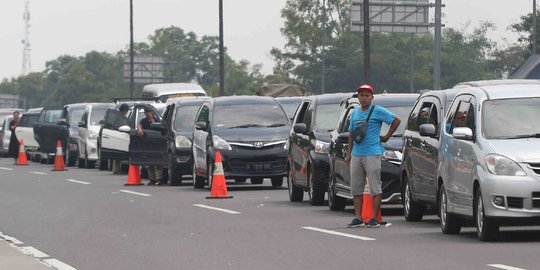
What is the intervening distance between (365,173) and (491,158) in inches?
130

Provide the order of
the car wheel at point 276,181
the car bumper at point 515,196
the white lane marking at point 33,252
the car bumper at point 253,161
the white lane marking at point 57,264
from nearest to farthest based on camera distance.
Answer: the white lane marking at point 57,264
the white lane marking at point 33,252
the car bumper at point 515,196
the car bumper at point 253,161
the car wheel at point 276,181

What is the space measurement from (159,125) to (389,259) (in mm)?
19923

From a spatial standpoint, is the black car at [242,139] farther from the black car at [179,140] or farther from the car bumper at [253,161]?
the black car at [179,140]

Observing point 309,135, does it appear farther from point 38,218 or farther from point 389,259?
point 389,259

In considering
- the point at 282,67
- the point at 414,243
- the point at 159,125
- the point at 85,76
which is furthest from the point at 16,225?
the point at 85,76

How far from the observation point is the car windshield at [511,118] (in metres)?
17.5

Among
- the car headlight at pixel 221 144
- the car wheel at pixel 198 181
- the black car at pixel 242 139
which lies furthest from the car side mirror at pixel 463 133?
the car wheel at pixel 198 181

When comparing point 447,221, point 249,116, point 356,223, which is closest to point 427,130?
point 447,221

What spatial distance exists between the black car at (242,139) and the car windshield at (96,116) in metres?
15.5

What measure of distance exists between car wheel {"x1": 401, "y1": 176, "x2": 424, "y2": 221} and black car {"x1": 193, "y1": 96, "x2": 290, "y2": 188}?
9574 mm

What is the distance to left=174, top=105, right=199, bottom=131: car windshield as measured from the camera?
35.0 metres

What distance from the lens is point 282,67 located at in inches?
5221

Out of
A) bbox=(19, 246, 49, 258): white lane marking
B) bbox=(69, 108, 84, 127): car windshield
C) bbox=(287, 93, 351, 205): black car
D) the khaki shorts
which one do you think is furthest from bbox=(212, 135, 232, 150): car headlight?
bbox=(69, 108, 84, 127): car windshield

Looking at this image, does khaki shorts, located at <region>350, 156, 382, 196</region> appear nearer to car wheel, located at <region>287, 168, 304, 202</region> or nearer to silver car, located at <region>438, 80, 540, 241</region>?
silver car, located at <region>438, 80, 540, 241</region>
